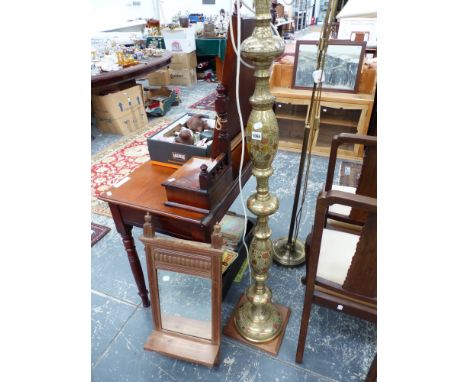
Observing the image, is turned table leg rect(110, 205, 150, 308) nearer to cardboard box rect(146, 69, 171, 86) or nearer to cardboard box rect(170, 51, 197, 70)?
cardboard box rect(146, 69, 171, 86)

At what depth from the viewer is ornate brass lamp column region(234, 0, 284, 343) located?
0.75m

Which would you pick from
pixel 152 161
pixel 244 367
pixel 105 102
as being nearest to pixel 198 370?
pixel 244 367

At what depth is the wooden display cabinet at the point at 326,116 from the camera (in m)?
2.54

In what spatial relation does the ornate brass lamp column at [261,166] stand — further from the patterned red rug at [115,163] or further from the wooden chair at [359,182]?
the patterned red rug at [115,163]

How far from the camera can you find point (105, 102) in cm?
310

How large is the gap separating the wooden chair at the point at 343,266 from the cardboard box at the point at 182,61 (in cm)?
427

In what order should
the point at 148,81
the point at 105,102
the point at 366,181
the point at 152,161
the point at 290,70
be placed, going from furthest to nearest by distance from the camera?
the point at 148,81, the point at 105,102, the point at 290,70, the point at 152,161, the point at 366,181

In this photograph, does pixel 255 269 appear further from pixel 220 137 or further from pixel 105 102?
pixel 105 102

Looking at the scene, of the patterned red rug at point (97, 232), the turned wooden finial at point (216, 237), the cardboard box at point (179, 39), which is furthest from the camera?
the cardboard box at point (179, 39)

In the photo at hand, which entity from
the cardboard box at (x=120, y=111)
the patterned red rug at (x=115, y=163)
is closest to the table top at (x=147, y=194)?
the patterned red rug at (x=115, y=163)

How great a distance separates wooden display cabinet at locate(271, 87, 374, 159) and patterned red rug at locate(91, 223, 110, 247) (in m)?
1.80

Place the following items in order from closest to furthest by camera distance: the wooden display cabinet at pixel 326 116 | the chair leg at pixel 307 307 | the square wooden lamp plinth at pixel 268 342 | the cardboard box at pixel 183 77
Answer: the chair leg at pixel 307 307 < the square wooden lamp plinth at pixel 268 342 < the wooden display cabinet at pixel 326 116 < the cardboard box at pixel 183 77

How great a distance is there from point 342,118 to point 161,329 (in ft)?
8.04

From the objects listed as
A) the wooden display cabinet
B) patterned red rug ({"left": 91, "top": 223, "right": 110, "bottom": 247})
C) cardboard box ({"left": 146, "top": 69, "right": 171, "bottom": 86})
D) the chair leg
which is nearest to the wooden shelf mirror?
the chair leg
